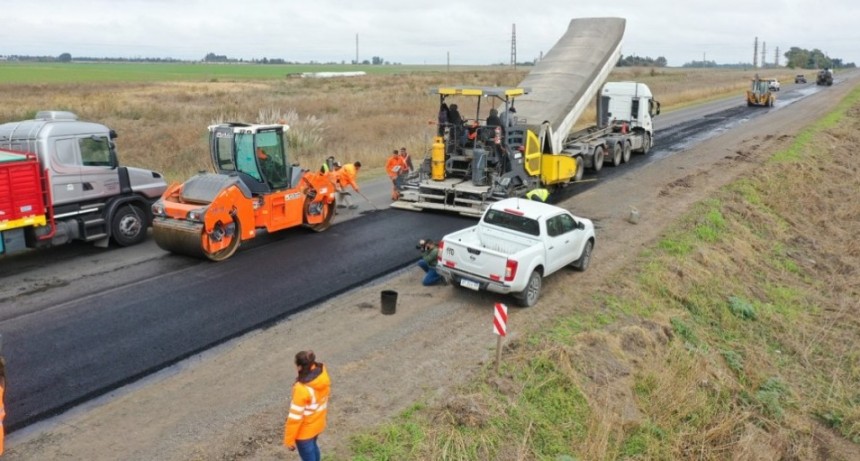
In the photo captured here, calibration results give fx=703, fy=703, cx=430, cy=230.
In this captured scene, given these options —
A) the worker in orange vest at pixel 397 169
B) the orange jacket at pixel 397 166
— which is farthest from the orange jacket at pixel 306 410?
the orange jacket at pixel 397 166

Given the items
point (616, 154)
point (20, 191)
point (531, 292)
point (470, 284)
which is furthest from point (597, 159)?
point (20, 191)

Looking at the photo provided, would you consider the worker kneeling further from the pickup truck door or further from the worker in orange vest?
the worker in orange vest

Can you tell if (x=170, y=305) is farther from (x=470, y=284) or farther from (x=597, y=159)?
(x=597, y=159)

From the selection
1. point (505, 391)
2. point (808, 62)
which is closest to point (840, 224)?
point (505, 391)

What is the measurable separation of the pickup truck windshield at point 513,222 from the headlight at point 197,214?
5320mm

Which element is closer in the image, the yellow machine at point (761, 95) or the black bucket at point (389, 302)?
the black bucket at point (389, 302)

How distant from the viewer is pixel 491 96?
18188mm

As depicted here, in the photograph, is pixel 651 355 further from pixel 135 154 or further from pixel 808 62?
pixel 808 62

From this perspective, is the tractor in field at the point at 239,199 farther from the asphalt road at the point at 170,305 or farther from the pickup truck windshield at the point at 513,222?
the pickup truck windshield at the point at 513,222

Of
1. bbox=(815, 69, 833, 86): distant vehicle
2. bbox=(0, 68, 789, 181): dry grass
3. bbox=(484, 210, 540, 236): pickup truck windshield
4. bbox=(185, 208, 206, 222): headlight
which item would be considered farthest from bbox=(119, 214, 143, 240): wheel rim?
bbox=(815, 69, 833, 86): distant vehicle

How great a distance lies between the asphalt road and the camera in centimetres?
905

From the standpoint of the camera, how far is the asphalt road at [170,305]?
9055 mm

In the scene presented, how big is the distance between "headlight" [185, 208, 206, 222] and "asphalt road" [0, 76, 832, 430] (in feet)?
3.19

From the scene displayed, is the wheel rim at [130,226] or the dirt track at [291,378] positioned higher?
the wheel rim at [130,226]
